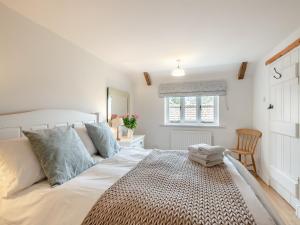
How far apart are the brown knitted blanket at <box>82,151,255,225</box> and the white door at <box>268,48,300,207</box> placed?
54.0 inches

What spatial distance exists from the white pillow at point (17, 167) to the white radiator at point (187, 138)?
315 centimetres

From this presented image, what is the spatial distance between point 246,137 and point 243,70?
1389 mm

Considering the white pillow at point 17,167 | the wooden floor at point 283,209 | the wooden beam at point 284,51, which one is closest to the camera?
the white pillow at point 17,167

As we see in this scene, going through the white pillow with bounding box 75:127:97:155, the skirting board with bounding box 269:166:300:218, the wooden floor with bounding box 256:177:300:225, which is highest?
the white pillow with bounding box 75:127:97:155

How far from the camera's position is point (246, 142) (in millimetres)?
3623

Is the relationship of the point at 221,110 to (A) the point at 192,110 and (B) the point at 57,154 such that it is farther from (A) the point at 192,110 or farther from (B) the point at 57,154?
(B) the point at 57,154

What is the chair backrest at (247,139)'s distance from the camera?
331 cm

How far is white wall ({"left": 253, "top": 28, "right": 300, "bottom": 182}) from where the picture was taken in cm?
298

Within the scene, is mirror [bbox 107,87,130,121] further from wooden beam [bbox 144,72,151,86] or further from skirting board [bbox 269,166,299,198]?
skirting board [bbox 269,166,299,198]

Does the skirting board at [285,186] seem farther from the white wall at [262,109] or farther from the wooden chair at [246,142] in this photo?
the wooden chair at [246,142]

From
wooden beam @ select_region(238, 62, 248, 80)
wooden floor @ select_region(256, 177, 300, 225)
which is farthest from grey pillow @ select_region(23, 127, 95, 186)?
wooden beam @ select_region(238, 62, 248, 80)

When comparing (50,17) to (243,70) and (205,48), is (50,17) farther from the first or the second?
(243,70)

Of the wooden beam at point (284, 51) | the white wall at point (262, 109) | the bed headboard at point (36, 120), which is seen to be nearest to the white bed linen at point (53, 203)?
the bed headboard at point (36, 120)

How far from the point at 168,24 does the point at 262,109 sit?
7.91 feet
